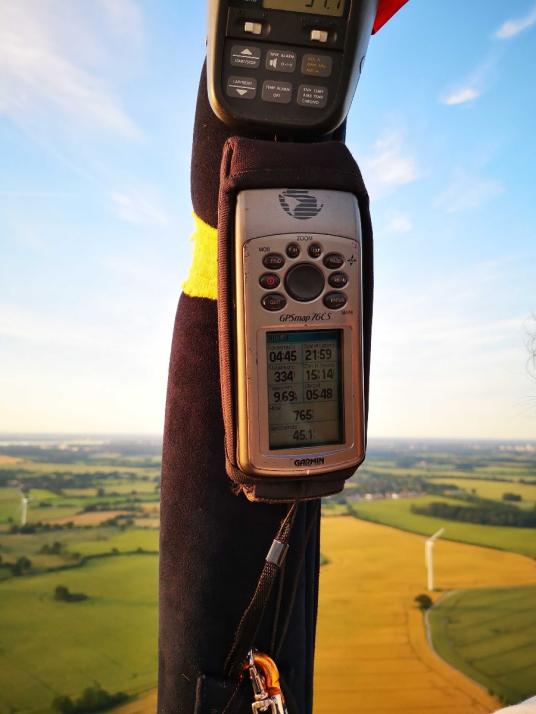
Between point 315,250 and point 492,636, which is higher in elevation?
point 315,250

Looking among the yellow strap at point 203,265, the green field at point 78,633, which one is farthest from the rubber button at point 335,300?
the green field at point 78,633

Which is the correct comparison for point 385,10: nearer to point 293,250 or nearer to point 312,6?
point 312,6

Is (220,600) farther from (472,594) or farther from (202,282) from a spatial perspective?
(472,594)

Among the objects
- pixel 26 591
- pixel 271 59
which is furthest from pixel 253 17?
pixel 26 591

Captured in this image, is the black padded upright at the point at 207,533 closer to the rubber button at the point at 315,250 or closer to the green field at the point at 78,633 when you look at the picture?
the rubber button at the point at 315,250

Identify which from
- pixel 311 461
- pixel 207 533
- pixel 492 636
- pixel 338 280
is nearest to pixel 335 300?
pixel 338 280
